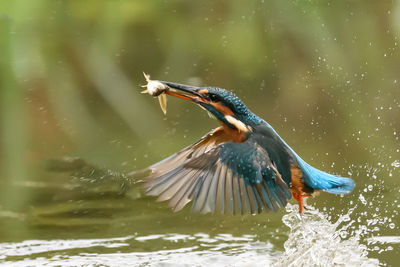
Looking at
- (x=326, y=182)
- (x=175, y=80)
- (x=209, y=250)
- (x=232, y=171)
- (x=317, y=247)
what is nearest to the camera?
(x=232, y=171)

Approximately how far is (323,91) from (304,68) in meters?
0.21

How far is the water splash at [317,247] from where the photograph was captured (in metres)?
3.16

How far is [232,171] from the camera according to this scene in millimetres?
2734

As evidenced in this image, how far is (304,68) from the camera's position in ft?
17.3

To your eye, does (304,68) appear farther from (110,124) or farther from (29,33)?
(29,33)

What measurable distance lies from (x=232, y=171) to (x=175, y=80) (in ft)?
7.06

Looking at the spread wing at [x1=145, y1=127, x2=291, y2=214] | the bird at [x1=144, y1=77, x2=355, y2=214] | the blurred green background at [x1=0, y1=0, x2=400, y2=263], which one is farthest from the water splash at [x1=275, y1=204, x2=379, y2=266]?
the blurred green background at [x1=0, y1=0, x2=400, y2=263]

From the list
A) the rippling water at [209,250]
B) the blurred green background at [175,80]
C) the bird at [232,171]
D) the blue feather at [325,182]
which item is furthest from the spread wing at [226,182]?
the blurred green background at [175,80]

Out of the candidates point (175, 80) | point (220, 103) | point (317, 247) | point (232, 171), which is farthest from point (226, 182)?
point (175, 80)

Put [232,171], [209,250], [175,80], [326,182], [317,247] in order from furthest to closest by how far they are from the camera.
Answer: [175,80] < [209,250] < [317,247] < [326,182] < [232,171]

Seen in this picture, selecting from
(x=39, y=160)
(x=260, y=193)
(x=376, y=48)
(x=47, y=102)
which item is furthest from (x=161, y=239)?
(x=376, y=48)

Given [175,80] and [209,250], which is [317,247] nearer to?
[209,250]

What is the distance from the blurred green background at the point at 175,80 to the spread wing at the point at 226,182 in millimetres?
1396

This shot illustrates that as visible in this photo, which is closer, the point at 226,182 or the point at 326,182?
the point at 226,182
